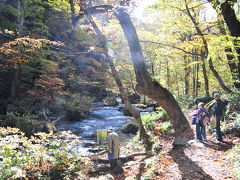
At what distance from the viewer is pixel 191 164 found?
5605 mm

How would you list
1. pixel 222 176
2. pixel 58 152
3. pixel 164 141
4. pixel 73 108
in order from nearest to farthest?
pixel 222 176, pixel 58 152, pixel 164 141, pixel 73 108

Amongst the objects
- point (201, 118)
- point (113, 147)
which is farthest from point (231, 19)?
point (113, 147)

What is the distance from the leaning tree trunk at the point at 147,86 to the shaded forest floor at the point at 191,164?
858 mm

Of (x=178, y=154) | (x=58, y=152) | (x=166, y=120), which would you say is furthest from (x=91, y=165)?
(x=166, y=120)

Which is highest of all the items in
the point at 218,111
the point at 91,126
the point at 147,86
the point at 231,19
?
the point at 231,19

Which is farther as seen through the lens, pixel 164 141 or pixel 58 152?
pixel 164 141

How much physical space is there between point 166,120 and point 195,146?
15.6 ft

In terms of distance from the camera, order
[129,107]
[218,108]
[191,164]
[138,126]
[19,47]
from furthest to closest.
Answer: [19,47] < [138,126] < [129,107] < [218,108] < [191,164]

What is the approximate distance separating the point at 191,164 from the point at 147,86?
3.27 meters

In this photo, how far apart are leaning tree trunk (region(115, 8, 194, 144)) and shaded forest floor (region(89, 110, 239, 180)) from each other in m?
0.86

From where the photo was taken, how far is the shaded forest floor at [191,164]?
486 cm

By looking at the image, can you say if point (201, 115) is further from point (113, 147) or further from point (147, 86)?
point (113, 147)

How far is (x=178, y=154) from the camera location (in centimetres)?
661

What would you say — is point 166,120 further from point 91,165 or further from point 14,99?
point 14,99
